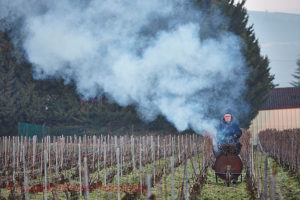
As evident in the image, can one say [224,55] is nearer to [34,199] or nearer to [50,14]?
[50,14]

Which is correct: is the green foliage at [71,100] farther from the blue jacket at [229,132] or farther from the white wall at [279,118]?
the blue jacket at [229,132]

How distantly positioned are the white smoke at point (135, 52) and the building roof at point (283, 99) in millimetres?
19371

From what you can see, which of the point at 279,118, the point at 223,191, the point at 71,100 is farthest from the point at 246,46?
the point at 223,191

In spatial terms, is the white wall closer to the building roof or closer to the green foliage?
the building roof

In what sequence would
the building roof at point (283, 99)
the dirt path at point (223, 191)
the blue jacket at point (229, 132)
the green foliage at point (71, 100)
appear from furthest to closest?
1. the building roof at point (283, 99)
2. the green foliage at point (71, 100)
3. the blue jacket at point (229, 132)
4. the dirt path at point (223, 191)

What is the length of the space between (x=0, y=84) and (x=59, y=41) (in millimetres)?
5317

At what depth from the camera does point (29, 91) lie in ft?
107

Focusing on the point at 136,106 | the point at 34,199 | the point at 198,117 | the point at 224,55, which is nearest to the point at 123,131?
the point at 136,106

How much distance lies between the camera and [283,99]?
170 ft

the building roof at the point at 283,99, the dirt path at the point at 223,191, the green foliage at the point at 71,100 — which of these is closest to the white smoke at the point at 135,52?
the green foliage at the point at 71,100

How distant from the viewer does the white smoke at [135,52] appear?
29.6m

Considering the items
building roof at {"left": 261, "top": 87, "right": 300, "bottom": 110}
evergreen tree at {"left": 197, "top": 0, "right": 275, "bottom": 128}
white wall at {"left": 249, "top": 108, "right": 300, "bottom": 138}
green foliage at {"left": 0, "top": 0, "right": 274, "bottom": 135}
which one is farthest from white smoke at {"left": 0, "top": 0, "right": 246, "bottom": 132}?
building roof at {"left": 261, "top": 87, "right": 300, "bottom": 110}

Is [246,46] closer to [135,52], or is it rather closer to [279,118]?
[135,52]

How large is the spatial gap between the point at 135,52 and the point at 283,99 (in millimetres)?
26240
